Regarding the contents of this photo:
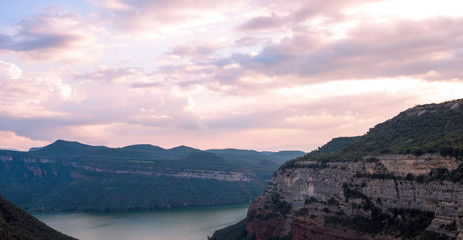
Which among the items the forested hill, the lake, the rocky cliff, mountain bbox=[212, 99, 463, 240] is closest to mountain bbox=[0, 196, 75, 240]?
the rocky cliff

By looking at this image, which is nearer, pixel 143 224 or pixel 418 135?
pixel 418 135

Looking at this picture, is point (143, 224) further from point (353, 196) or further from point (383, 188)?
point (383, 188)

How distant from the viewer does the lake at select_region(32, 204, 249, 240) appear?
5177 inches

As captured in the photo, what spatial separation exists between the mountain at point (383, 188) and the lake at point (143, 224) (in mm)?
45898

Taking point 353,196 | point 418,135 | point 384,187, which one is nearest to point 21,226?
point 353,196

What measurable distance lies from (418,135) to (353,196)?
1201cm

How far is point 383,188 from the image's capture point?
57688 mm

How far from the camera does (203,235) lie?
414 ft

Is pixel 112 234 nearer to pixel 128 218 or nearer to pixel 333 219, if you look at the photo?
pixel 128 218

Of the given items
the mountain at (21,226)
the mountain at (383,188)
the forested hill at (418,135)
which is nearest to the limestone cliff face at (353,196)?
the mountain at (383,188)

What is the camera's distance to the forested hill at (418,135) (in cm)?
5270

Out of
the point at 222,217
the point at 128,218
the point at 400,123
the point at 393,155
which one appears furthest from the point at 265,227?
the point at 128,218

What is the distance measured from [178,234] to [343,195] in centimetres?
7399

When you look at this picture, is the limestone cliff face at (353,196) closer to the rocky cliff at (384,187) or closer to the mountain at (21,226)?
the rocky cliff at (384,187)
